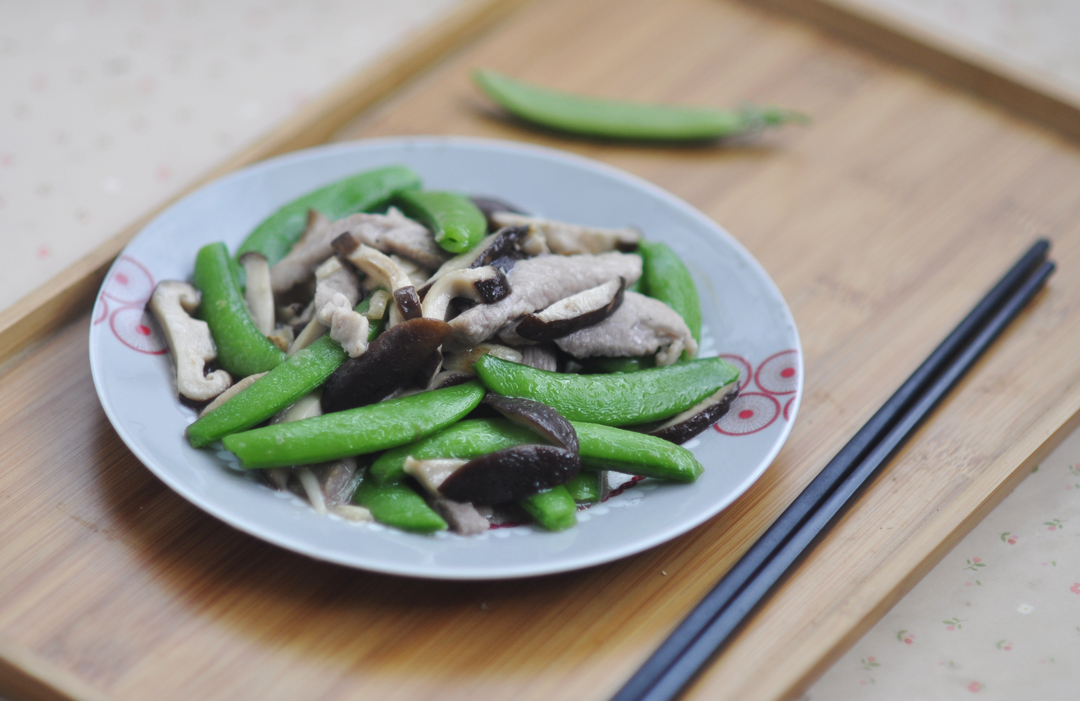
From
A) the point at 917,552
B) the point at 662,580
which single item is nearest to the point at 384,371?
the point at 662,580

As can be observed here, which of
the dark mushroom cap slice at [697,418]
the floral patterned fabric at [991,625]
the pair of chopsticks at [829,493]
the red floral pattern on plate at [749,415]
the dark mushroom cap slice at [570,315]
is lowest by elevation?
the floral patterned fabric at [991,625]

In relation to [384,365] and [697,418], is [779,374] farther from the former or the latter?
[384,365]

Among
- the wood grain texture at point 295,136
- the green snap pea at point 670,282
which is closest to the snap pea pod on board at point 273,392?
the wood grain texture at point 295,136

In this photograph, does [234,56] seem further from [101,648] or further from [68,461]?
[101,648]

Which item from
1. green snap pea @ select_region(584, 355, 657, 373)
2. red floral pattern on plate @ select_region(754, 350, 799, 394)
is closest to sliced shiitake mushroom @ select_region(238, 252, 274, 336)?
green snap pea @ select_region(584, 355, 657, 373)

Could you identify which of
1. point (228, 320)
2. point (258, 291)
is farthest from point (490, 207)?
point (228, 320)

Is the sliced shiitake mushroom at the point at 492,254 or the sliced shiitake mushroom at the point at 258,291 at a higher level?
the sliced shiitake mushroom at the point at 258,291

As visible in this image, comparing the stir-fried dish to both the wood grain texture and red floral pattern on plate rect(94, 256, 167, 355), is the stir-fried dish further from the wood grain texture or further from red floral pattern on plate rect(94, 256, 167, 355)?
the wood grain texture

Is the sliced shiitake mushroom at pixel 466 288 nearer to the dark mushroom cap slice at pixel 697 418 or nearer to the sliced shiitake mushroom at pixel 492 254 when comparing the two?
the sliced shiitake mushroom at pixel 492 254
